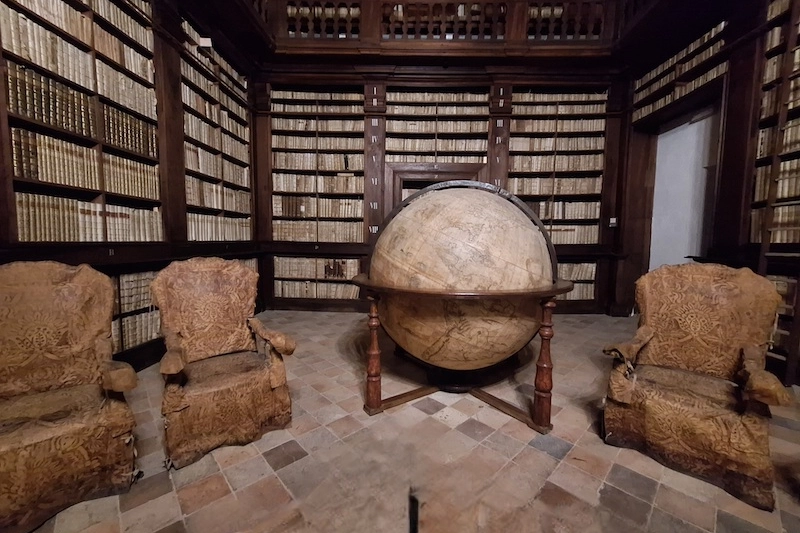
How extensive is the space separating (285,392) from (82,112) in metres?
2.67

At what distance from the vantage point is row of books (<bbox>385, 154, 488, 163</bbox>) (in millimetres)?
4961

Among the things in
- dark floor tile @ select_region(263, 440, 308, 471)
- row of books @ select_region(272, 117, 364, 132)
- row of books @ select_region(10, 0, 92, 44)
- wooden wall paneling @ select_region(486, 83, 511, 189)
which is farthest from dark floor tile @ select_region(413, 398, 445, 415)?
row of books @ select_region(272, 117, 364, 132)

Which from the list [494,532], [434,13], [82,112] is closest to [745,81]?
[434,13]

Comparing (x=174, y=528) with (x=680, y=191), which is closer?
(x=174, y=528)

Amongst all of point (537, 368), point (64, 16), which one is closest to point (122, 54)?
point (64, 16)

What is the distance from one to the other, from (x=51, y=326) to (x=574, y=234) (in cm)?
566

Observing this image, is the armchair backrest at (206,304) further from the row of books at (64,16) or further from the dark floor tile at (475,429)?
the row of books at (64,16)

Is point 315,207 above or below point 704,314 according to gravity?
above

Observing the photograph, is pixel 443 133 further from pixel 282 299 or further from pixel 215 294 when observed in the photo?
pixel 215 294

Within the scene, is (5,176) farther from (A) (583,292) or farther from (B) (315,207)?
(A) (583,292)

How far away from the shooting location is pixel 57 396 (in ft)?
4.96

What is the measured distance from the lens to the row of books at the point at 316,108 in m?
4.92

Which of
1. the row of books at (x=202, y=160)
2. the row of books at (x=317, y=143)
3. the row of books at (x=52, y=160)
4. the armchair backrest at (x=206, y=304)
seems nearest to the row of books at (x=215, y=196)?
the row of books at (x=202, y=160)

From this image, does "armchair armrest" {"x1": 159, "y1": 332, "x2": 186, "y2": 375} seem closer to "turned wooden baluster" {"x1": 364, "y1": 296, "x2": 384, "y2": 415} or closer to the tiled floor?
the tiled floor
